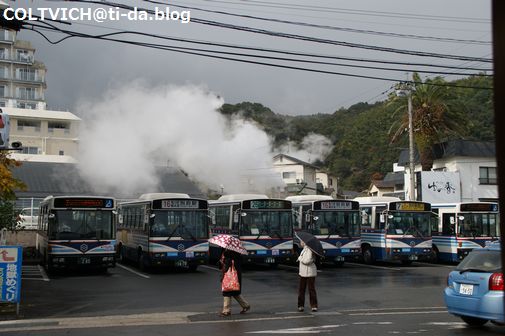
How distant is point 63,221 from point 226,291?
10.7m

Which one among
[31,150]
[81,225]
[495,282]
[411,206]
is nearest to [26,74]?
[31,150]

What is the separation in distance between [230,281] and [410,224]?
15.2 meters

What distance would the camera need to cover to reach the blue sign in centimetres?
1246

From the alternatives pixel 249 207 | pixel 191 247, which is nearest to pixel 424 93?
pixel 249 207

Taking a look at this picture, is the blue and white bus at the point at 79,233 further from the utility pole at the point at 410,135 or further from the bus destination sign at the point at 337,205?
the utility pole at the point at 410,135

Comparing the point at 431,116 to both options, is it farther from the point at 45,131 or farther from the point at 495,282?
the point at 45,131

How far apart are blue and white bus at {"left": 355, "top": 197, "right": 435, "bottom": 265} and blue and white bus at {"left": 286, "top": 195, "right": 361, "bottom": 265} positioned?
138cm

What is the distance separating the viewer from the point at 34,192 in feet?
140

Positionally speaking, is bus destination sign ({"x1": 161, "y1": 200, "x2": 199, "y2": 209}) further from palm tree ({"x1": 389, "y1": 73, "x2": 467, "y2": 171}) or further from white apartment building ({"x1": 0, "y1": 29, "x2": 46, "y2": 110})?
white apartment building ({"x1": 0, "y1": 29, "x2": 46, "y2": 110})

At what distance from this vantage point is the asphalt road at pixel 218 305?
10.5 meters

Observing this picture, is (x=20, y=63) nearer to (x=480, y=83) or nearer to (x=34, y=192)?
(x=34, y=192)

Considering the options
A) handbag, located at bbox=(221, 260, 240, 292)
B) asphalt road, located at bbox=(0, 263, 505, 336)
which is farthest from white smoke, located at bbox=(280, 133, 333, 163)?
handbag, located at bbox=(221, 260, 240, 292)

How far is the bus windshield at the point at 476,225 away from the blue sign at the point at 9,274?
19725 millimetres

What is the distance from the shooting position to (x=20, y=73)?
3386 inches
